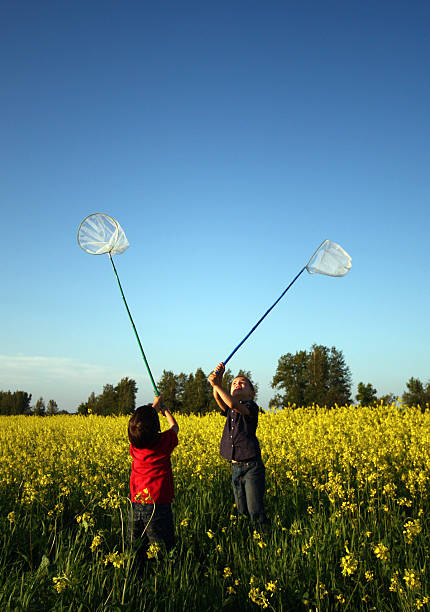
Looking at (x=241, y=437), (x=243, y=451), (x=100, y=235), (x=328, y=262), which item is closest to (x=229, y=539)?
(x=243, y=451)

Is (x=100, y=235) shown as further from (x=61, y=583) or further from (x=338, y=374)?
(x=338, y=374)

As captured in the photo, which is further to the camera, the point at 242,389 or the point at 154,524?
the point at 242,389

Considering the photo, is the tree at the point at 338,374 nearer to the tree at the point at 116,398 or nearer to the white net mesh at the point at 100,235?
the tree at the point at 116,398

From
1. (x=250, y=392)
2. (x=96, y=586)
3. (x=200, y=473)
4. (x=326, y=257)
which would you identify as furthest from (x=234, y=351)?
(x=200, y=473)

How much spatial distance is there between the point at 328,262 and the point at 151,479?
298 cm

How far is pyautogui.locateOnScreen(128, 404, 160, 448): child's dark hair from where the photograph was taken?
3.42m

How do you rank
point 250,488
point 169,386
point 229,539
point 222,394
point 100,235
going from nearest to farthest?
point 229,539
point 222,394
point 250,488
point 100,235
point 169,386

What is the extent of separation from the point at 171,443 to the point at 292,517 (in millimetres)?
1781

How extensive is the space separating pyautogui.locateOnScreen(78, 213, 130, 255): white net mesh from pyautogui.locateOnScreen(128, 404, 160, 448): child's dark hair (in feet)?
6.77

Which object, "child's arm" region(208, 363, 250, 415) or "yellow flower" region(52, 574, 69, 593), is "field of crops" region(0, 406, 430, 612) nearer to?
"yellow flower" region(52, 574, 69, 593)

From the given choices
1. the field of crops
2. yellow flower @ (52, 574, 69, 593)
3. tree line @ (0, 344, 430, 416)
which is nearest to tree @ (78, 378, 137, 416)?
tree line @ (0, 344, 430, 416)

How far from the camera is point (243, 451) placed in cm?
422

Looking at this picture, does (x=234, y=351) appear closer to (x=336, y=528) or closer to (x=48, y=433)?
(x=336, y=528)

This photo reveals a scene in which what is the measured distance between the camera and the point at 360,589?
2891 millimetres
